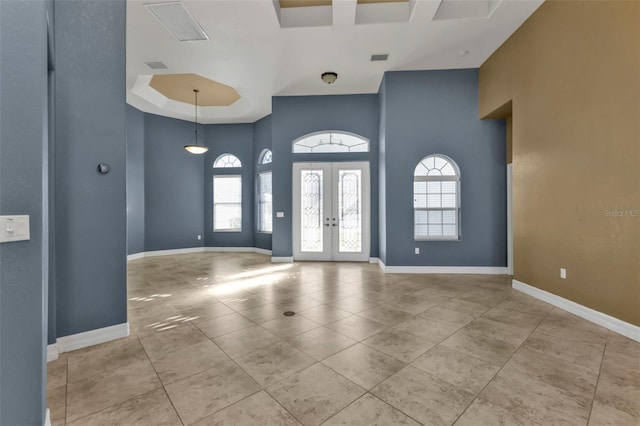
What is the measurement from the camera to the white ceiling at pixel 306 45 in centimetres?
359

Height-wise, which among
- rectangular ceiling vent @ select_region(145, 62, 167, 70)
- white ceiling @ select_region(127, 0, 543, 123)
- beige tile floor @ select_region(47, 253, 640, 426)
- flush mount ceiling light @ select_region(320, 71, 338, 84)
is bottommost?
beige tile floor @ select_region(47, 253, 640, 426)

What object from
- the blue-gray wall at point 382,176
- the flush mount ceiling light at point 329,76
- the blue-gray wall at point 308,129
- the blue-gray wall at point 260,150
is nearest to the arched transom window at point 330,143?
the blue-gray wall at point 308,129

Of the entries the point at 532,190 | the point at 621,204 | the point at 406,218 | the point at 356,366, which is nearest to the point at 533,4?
the point at 532,190

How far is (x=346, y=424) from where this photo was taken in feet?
5.04

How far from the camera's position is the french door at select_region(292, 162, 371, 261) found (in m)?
6.19

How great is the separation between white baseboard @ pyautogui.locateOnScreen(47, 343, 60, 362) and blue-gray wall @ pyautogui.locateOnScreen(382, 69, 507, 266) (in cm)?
462

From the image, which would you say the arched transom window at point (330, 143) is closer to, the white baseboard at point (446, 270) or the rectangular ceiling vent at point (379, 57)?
the rectangular ceiling vent at point (379, 57)

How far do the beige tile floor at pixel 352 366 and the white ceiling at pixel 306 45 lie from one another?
3.86 meters

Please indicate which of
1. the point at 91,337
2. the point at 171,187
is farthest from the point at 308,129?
the point at 91,337

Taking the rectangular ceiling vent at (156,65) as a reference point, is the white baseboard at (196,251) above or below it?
below

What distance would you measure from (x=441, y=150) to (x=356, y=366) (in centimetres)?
436

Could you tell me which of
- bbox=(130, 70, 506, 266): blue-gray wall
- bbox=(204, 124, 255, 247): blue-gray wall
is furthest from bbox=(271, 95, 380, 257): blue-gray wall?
bbox=(204, 124, 255, 247): blue-gray wall

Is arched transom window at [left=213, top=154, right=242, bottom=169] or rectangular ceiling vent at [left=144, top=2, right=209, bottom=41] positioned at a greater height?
rectangular ceiling vent at [left=144, top=2, right=209, bottom=41]

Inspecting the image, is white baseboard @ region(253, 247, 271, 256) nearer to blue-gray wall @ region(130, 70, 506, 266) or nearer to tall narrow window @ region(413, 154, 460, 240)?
blue-gray wall @ region(130, 70, 506, 266)
